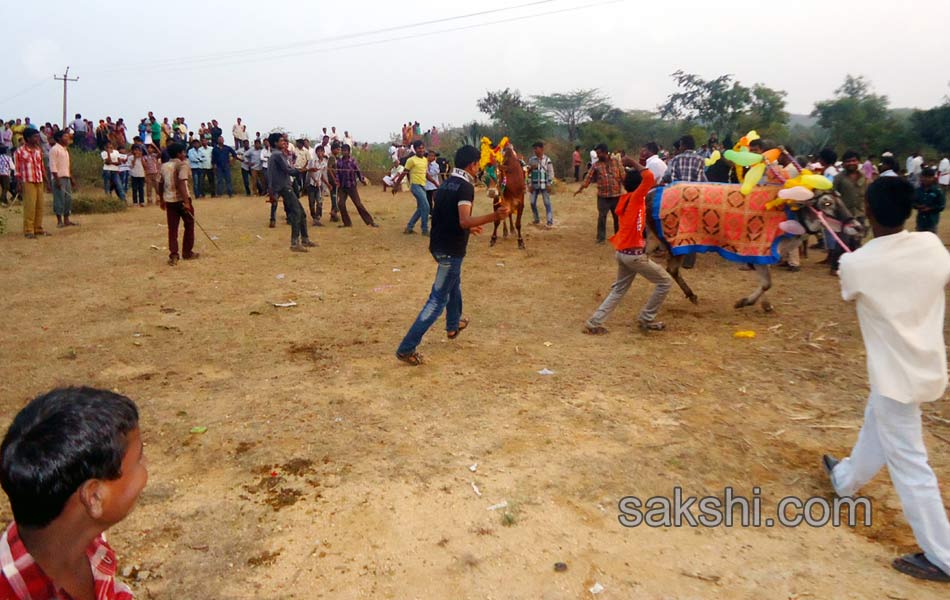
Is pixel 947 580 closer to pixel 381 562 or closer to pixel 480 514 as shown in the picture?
pixel 480 514

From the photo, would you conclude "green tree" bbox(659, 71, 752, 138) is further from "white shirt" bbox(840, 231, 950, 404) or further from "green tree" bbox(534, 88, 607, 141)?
"white shirt" bbox(840, 231, 950, 404)

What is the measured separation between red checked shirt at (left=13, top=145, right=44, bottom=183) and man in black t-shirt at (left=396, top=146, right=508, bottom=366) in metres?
8.59

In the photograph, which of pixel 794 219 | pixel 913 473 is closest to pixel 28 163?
pixel 794 219

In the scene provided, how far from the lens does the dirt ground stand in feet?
9.47

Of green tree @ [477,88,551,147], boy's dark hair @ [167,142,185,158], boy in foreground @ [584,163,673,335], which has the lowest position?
boy in foreground @ [584,163,673,335]

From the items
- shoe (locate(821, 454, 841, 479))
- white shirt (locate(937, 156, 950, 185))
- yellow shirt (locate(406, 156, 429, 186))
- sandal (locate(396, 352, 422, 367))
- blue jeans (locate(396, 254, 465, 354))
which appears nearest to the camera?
shoe (locate(821, 454, 841, 479))

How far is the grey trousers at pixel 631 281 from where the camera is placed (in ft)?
19.4

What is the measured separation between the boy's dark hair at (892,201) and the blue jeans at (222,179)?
1780 centimetres

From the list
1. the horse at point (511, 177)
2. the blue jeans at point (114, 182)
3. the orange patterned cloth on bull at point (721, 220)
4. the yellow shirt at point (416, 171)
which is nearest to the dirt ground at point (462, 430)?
the orange patterned cloth on bull at point (721, 220)

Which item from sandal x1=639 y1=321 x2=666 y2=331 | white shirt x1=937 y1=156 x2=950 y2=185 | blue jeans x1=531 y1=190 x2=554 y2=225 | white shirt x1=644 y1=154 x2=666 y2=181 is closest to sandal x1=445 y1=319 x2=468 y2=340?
sandal x1=639 y1=321 x2=666 y2=331

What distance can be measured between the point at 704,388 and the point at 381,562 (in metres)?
2.96

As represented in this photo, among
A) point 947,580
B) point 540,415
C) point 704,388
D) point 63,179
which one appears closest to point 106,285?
point 63,179

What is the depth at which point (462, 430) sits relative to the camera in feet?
13.7

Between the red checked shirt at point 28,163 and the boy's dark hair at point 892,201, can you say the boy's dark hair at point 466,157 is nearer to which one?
the boy's dark hair at point 892,201
